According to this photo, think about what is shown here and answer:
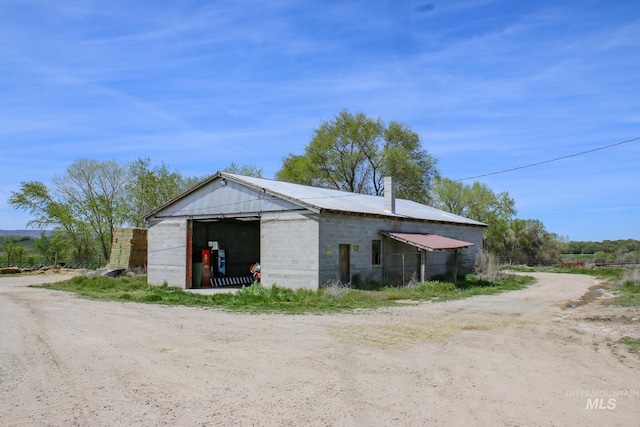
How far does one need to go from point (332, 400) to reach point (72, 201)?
48.3 meters

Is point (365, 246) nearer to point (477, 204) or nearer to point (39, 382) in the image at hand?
point (39, 382)

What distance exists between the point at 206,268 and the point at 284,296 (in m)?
7.86

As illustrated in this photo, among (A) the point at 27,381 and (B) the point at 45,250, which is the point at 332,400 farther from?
(B) the point at 45,250

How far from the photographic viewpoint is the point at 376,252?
77.5 feet

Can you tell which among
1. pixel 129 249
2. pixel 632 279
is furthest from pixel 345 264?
pixel 129 249

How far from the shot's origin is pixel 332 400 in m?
6.59

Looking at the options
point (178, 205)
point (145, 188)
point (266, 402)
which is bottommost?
point (266, 402)

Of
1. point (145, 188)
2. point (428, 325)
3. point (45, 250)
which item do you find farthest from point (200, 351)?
point (45, 250)

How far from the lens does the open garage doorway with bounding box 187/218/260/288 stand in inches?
988

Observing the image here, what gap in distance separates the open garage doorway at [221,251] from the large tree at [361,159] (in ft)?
66.4

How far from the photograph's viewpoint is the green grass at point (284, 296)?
16.7m

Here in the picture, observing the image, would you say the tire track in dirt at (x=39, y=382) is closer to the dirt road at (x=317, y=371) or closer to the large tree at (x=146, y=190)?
the dirt road at (x=317, y=371)

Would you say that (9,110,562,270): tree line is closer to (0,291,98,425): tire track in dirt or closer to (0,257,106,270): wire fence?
(0,257,106,270): wire fence

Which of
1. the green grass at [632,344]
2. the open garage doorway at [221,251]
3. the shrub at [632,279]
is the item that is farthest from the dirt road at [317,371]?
the shrub at [632,279]
